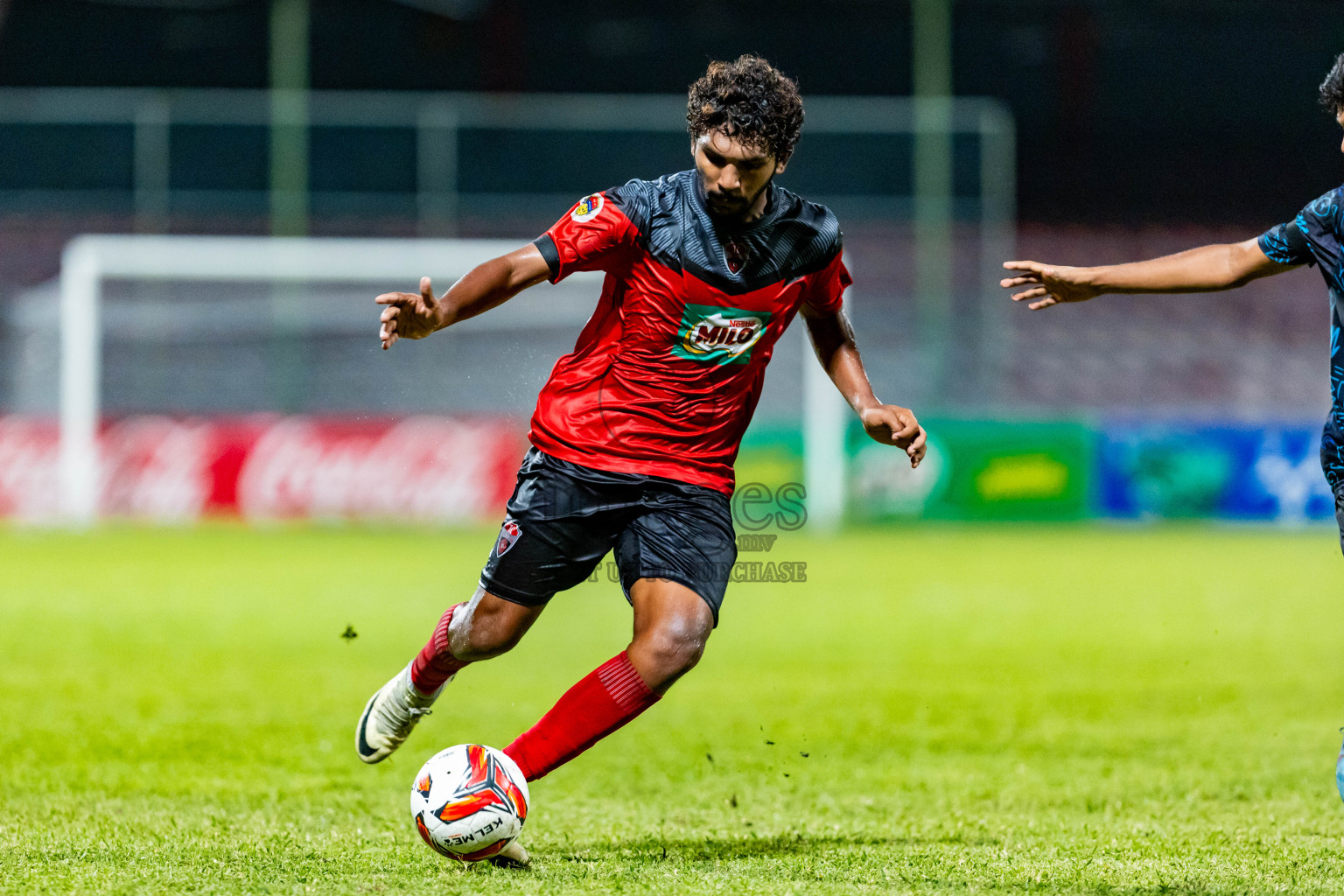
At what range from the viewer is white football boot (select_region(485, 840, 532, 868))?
13.3 feet

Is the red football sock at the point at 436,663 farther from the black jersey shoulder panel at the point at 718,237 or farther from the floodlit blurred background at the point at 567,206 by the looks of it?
the floodlit blurred background at the point at 567,206

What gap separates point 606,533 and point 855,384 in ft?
2.80

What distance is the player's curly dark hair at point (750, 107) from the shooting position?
160 inches

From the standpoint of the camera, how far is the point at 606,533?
4418 mm

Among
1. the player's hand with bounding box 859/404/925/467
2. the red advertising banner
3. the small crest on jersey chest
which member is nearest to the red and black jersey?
the small crest on jersey chest

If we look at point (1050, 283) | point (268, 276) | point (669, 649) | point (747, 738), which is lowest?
point (747, 738)

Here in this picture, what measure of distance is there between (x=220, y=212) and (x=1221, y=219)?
756 inches

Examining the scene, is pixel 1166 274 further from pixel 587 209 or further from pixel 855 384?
pixel 587 209

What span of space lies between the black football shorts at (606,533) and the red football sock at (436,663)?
0.89ft

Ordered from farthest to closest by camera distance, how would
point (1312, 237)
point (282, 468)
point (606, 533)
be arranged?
point (282, 468) → point (606, 533) → point (1312, 237)

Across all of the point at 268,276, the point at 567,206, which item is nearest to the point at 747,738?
the point at 268,276

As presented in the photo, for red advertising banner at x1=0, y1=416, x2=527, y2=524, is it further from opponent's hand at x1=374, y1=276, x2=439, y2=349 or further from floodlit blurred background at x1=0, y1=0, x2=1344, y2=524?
opponent's hand at x1=374, y1=276, x2=439, y2=349

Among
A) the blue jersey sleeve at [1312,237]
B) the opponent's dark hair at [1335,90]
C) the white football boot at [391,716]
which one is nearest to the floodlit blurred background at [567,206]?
the white football boot at [391,716]

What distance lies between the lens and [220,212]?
2381 centimetres
